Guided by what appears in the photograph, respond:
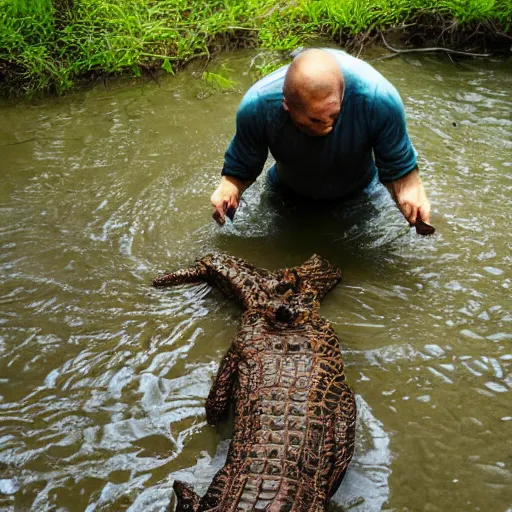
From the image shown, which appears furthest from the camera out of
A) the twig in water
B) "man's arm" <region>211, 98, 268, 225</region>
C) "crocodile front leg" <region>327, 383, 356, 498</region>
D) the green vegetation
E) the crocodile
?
the twig in water

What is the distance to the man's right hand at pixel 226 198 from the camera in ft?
13.1

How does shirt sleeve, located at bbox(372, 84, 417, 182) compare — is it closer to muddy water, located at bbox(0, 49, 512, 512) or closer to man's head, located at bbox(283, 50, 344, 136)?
man's head, located at bbox(283, 50, 344, 136)

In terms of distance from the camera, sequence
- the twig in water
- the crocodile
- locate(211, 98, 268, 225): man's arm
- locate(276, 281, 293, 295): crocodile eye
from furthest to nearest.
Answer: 1. the twig in water
2. locate(211, 98, 268, 225): man's arm
3. locate(276, 281, 293, 295): crocodile eye
4. the crocodile

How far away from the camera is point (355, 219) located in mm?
4492

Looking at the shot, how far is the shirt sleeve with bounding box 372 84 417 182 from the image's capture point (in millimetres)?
3711

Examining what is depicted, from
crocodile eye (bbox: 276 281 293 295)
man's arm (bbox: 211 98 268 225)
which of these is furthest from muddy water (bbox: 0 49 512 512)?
man's arm (bbox: 211 98 268 225)

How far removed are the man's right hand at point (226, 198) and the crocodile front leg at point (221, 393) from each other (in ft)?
3.93

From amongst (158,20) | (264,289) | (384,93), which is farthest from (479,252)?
(158,20)

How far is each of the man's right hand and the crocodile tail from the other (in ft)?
6.17

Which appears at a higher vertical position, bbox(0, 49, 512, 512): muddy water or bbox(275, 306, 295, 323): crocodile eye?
bbox(275, 306, 295, 323): crocodile eye

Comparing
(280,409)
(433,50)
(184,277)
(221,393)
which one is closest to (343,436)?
(280,409)

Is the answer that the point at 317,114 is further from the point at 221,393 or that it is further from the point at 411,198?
the point at 221,393

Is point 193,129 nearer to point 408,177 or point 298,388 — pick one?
point 408,177

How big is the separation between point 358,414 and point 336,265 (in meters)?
1.32
